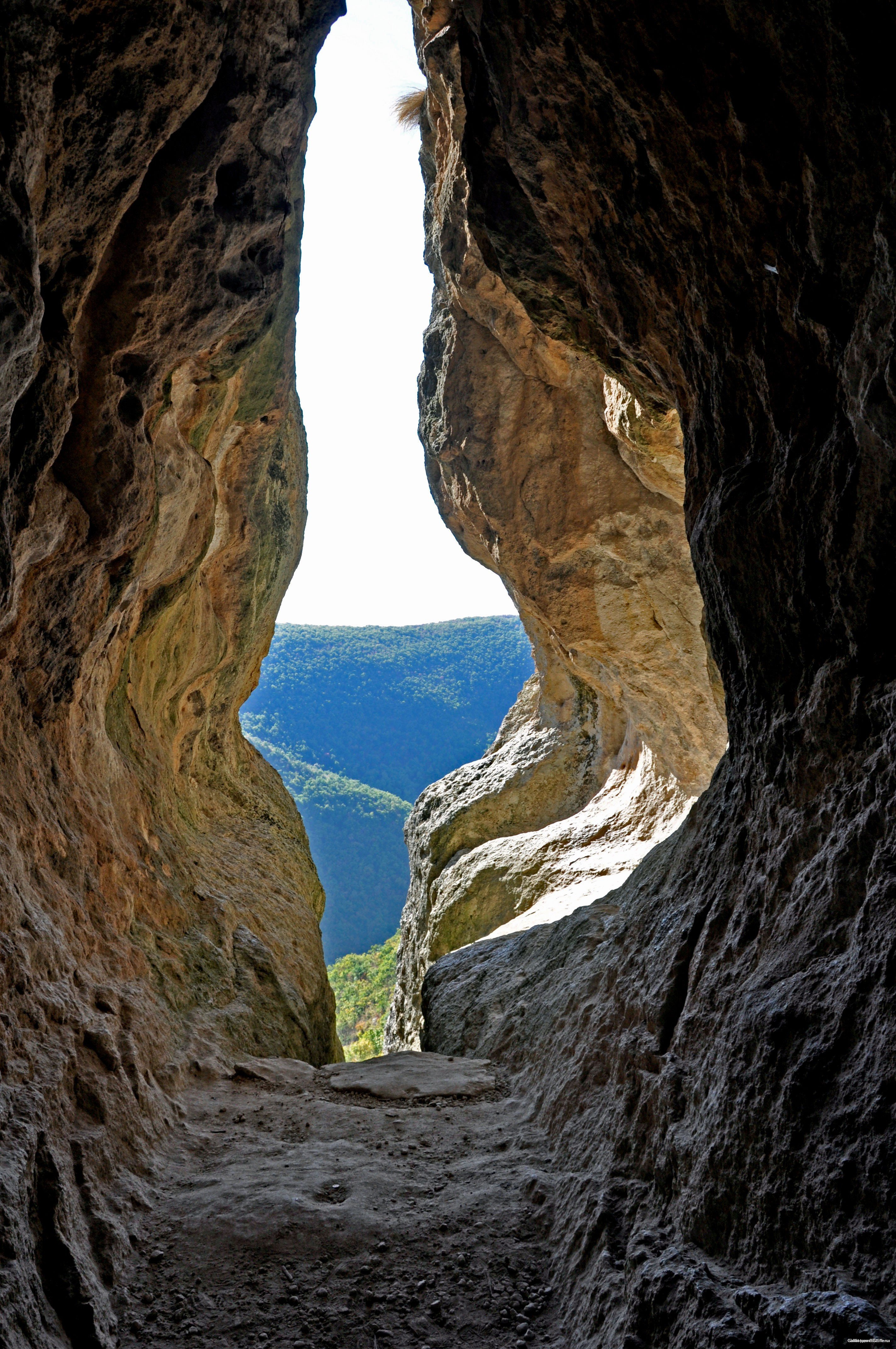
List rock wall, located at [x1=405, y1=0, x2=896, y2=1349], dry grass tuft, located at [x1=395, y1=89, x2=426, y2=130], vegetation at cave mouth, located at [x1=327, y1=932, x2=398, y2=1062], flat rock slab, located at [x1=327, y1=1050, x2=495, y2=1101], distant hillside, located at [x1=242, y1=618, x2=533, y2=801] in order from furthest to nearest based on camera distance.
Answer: distant hillside, located at [x1=242, y1=618, x2=533, y2=801], vegetation at cave mouth, located at [x1=327, y1=932, x2=398, y2=1062], dry grass tuft, located at [x1=395, y1=89, x2=426, y2=130], flat rock slab, located at [x1=327, y1=1050, x2=495, y2=1101], rock wall, located at [x1=405, y1=0, x2=896, y2=1349]

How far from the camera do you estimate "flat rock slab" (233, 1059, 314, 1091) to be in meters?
5.80

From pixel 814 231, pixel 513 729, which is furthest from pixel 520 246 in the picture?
pixel 513 729

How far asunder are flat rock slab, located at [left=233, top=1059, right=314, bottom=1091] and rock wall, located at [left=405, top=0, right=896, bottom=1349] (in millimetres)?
1578

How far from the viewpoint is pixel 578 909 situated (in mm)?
7473

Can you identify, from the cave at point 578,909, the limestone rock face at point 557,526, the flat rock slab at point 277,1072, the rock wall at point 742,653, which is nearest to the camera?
the rock wall at point 742,653

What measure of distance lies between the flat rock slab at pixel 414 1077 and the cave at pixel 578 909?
1.6 inches

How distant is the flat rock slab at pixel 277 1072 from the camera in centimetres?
580

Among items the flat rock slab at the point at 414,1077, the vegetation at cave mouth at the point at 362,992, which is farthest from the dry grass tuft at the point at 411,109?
the vegetation at cave mouth at the point at 362,992

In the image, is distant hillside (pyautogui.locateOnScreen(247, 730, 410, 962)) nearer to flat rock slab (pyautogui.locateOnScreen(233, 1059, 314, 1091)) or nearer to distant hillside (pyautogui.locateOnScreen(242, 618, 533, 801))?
distant hillside (pyautogui.locateOnScreen(242, 618, 533, 801))

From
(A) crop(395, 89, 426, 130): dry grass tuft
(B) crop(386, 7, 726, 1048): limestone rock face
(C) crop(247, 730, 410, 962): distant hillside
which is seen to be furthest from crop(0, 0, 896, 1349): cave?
(C) crop(247, 730, 410, 962): distant hillside

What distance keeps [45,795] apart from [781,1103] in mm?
4515

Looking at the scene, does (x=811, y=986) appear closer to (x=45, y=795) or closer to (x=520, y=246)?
(x=45, y=795)

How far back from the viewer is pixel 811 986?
2.44 meters

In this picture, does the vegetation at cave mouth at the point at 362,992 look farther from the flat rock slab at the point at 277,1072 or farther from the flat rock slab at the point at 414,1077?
the flat rock slab at the point at 277,1072
